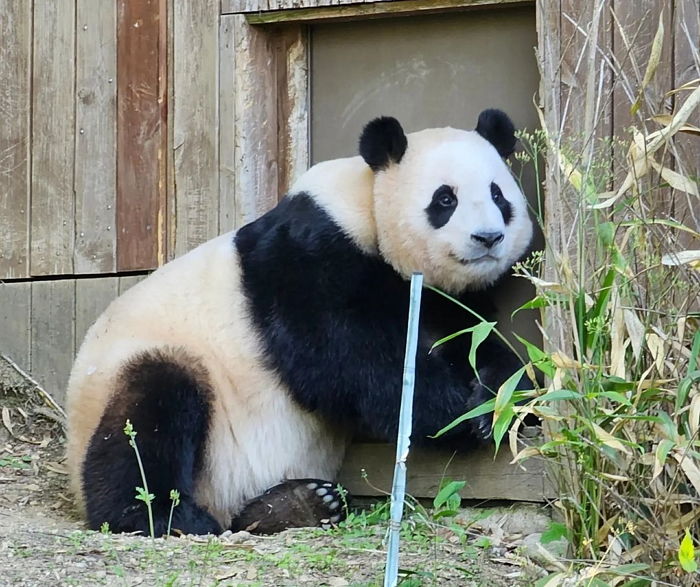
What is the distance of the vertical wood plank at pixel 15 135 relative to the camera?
6129 millimetres

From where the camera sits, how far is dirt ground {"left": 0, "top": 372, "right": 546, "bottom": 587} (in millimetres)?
3635

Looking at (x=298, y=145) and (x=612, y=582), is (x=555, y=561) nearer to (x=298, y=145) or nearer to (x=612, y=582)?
(x=612, y=582)

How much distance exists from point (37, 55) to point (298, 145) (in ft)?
4.87

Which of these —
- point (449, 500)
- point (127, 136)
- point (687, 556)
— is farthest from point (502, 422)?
point (127, 136)

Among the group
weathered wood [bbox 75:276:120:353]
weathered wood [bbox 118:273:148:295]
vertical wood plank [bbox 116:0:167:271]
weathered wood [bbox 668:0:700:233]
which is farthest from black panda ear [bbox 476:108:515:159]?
weathered wood [bbox 75:276:120:353]

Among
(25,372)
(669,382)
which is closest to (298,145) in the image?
(25,372)

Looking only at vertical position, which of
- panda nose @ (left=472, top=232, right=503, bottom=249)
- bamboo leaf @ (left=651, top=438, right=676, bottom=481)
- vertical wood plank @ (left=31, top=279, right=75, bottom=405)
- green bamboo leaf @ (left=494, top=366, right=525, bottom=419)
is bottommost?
vertical wood plank @ (left=31, top=279, right=75, bottom=405)

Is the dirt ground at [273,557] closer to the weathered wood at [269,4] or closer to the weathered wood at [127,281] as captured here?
the weathered wood at [127,281]

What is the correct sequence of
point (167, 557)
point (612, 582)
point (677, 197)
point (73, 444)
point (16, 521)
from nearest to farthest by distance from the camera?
point (612, 582) < point (167, 557) < point (677, 197) < point (16, 521) < point (73, 444)

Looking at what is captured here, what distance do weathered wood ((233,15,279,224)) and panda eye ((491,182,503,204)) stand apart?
1.20m

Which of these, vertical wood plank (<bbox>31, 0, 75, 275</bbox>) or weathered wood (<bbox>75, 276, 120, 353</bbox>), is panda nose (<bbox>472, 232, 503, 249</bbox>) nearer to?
weathered wood (<bbox>75, 276, 120, 353</bbox>)

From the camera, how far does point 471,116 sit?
5.59 metres

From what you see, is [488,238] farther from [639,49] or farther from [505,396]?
[505,396]

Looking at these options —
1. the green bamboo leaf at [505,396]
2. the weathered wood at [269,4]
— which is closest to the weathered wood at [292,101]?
the weathered wood at [269,4]
